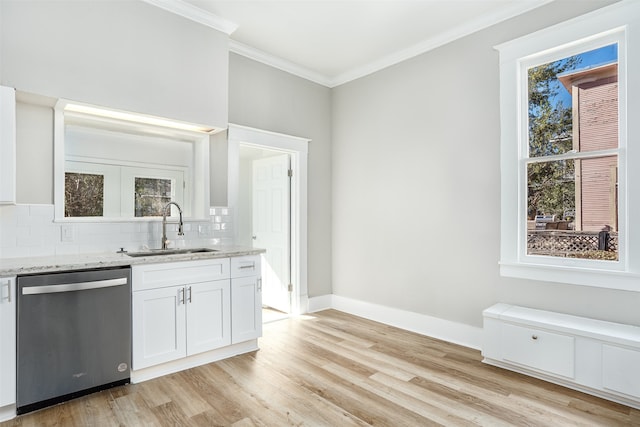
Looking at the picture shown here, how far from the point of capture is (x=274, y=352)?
329cm

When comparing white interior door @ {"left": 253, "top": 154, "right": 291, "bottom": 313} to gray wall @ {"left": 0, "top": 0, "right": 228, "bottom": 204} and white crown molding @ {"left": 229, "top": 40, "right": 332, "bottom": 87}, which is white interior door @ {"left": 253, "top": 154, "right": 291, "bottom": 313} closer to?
white crown molding @ {"left": 229, "top": 40, "right": 332, "bottom": 87}

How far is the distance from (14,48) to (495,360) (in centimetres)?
417

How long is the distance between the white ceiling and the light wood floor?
9.84 feet

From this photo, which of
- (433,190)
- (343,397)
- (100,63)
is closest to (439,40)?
(433,190)

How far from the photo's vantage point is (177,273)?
284 cm

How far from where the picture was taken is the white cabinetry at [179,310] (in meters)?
2.66

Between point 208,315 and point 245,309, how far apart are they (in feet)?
1.15

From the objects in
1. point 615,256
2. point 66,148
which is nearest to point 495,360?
point 615,256

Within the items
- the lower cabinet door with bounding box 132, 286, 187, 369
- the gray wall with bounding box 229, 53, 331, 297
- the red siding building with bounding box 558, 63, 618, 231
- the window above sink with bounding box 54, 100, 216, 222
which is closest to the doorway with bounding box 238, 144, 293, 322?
the gray wall with bounding box 229, 53, 331, 297

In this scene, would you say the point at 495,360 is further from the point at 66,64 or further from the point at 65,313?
the point at 66,64

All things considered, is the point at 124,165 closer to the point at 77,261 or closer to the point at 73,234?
the point at 73,234

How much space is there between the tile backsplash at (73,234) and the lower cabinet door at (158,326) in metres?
0.68

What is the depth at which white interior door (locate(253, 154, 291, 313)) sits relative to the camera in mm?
4574

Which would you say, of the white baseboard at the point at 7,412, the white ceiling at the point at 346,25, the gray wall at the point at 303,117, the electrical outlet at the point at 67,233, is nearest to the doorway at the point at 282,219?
the gray wall at the point at 303,117
